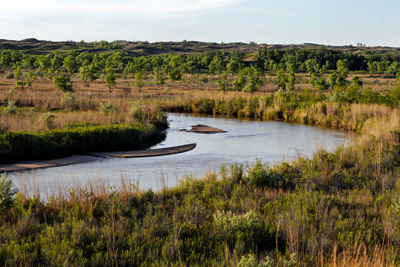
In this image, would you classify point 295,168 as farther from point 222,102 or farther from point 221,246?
point 222,102

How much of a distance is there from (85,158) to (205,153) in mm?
4945

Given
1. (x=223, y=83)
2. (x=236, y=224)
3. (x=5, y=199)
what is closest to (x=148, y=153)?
(x=5, y=199)

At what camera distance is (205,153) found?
14727 millimetres

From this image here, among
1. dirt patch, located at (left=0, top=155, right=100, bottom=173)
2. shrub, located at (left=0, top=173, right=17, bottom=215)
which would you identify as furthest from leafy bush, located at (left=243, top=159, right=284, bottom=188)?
dirt patch, located at (left=0, top=155, right=100, bottom=173)

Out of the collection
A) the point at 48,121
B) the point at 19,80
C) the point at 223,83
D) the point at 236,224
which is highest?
the point at 19,80

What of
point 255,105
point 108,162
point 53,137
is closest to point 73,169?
point 108,162

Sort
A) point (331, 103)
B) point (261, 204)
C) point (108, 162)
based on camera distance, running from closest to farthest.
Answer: point (261, 204), point (108, 162), point (331, 103)

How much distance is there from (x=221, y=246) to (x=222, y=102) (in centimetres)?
2609

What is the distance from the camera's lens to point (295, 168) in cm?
970

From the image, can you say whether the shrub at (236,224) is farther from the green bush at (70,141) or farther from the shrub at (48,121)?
the shrub at (48,121)

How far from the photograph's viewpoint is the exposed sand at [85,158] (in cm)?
1150

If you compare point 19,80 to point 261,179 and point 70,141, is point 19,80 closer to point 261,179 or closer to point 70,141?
point 70,141

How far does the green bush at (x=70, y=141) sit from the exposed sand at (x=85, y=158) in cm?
49

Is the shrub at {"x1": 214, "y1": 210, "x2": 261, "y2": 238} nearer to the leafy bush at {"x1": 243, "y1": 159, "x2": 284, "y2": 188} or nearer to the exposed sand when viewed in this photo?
the leafy bush at {"x1": 243, "y1": 159, "x2": 284, "y2": 188}
